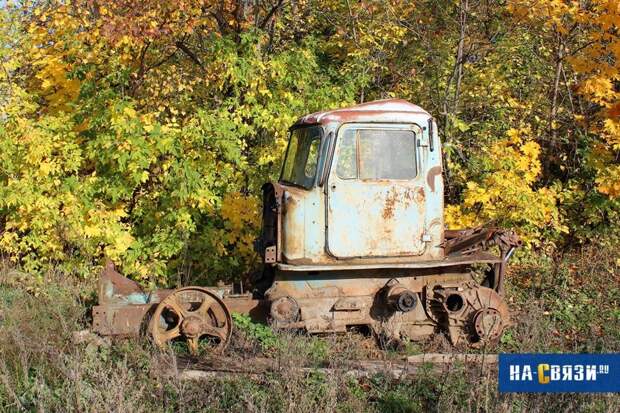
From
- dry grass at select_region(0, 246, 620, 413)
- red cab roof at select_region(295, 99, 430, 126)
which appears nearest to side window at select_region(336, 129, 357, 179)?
red cab roof at select_region(295, 99, 430, 126)

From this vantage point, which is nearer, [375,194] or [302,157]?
[375,194]

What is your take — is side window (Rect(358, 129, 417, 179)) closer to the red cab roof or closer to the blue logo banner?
the red cab roof

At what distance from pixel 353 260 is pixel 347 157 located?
1019 millimetres

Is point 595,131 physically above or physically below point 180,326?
above

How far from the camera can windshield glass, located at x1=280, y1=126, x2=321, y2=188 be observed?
6488 millimetres

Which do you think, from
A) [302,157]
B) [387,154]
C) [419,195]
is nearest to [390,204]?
[419,195]

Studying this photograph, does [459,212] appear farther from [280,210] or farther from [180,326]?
[180,326]

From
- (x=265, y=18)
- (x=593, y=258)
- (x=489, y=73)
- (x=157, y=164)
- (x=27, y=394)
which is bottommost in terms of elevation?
(x=27, y=394)

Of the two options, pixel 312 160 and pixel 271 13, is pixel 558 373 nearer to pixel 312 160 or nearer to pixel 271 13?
pixel 312 160

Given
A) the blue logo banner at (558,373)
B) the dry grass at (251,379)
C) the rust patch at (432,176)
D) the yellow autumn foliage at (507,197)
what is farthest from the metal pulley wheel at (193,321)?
the yellow autumn foliage at (507,197)

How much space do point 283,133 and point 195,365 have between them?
368cm

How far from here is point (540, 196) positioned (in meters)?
8.67

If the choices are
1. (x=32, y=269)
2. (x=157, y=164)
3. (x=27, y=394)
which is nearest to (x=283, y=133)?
(x=157, y=164)

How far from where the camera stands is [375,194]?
630 cm
